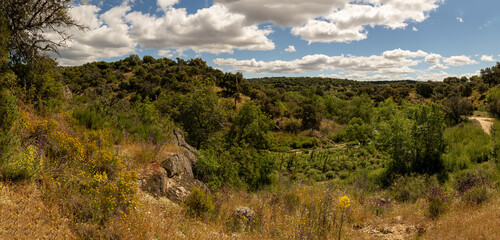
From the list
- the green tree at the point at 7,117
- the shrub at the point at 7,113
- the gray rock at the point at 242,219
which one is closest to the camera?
the green tree at the point at 7,117

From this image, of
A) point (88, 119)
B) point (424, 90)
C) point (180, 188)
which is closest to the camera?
point (180, 188)

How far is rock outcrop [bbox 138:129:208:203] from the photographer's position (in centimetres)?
604

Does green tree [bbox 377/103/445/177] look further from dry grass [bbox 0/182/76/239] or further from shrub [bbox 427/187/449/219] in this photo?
dry grass [bbox 0/182/76/239]

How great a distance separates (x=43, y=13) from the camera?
938 centimetres

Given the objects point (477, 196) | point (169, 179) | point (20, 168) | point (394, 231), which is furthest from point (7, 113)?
point (477, 196)

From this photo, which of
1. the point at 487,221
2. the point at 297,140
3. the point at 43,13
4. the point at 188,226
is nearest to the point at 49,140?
the point at 188,226

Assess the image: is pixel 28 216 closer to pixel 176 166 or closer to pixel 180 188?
pixel 180 188

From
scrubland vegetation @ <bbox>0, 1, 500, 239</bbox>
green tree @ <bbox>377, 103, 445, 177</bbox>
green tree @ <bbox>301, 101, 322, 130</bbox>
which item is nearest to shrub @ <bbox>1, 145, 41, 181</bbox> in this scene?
scrubland vegetation @ <bbox>0, 1, 500, 239</bbox>

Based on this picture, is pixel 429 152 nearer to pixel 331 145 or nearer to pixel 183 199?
pixel 183 199

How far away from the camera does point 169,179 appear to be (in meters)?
6.77

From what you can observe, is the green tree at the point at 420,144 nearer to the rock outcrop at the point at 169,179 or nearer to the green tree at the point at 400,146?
the green tree at the point at 400,146

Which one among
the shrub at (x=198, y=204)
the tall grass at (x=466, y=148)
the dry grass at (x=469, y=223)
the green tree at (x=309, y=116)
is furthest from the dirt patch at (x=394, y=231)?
the green tree at (x=309, y=116)

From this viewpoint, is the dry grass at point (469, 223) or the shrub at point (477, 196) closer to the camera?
the dry grass at point (469, 223)

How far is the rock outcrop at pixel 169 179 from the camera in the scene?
604 cm
